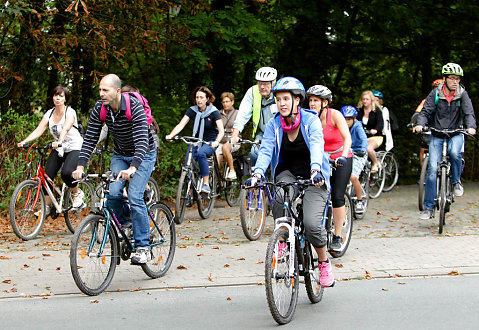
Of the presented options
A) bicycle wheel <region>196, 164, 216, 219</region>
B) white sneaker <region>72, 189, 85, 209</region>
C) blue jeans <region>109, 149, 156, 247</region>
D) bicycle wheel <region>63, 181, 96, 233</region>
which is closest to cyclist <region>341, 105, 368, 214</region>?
bicycle wheel <region>196, 164, 216, 219</region>

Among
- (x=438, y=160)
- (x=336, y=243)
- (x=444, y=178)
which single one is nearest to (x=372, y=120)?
(x=438, y=160)

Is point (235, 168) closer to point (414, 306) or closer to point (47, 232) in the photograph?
point (47, 232)

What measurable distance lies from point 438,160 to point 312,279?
4.70 metres

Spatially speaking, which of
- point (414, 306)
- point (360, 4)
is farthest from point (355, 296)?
point (360, 4)

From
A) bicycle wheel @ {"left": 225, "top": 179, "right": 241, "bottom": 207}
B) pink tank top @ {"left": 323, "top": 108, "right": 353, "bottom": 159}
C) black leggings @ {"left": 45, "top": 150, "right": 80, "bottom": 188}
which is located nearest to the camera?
pink tank top @ {"left": 323, "top": 108, "right": 353, "bottom": 159}

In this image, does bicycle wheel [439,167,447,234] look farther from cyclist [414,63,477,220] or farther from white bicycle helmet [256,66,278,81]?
white bicycle helmet [256,66,278,81]

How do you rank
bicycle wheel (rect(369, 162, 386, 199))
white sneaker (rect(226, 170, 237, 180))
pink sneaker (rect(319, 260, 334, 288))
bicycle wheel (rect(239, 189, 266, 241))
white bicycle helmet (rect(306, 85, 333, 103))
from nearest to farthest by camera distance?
pink sneaker (rect(319, 260, 334, 288)) → white bicycle helmet (rect(306, 85, 333, 103)) → bicycle wheel (rect(239, 189, 266, 241)) → white sneaker (rect(226, 170, 237, 180)) → bicycle wheel (rect(369, 162, 386, 199))

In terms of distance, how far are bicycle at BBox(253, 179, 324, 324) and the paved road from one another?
1.38 meters

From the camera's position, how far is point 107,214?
270 inches

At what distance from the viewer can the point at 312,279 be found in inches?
253

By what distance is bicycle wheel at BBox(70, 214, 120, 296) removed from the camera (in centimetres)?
652

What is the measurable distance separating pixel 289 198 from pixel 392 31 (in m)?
11.0

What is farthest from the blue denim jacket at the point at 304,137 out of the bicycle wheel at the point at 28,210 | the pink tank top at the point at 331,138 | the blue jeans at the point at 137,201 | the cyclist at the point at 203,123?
the cyclist at the point at 203,123

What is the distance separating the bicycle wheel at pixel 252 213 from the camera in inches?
379
